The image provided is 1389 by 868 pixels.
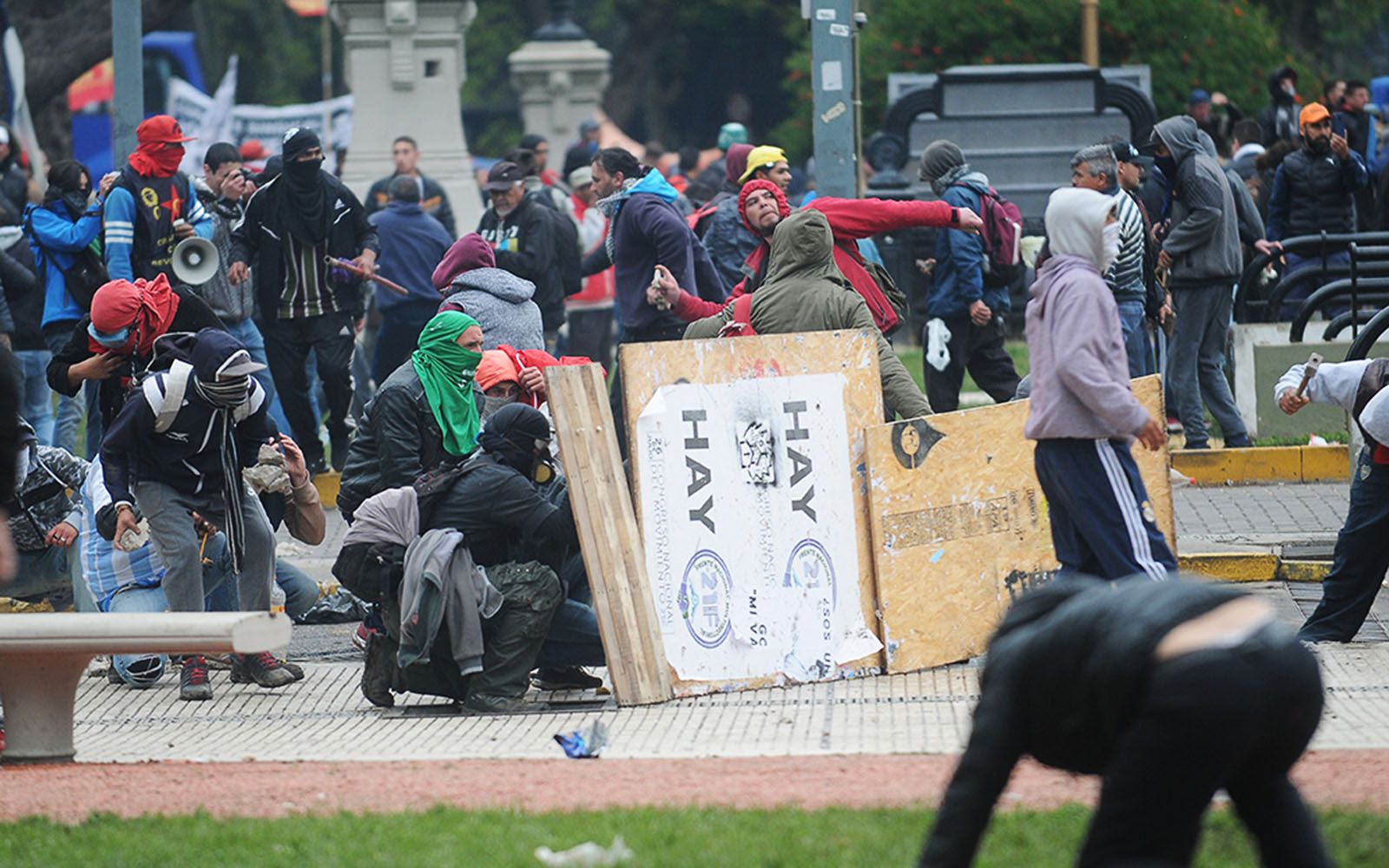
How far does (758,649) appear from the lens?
798cm

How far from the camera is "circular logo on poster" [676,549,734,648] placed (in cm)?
790

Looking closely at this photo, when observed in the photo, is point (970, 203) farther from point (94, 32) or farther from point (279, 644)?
point (94, 32)

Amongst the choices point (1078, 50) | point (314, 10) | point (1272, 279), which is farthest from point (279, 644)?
point (314, 10)

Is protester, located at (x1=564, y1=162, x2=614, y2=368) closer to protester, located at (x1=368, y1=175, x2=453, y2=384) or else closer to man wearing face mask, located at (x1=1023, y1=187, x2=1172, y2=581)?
protester, located at (x1=368, y1=175, x2=453, y2=384)

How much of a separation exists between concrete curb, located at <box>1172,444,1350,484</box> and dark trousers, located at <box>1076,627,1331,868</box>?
8.56 meters

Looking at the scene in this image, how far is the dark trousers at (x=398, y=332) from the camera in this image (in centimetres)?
1376

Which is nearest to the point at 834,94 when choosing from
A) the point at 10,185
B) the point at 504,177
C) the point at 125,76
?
the point at 504,177

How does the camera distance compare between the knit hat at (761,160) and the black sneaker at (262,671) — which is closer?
the black sneaker at (262,671)

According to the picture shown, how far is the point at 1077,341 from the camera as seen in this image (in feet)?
22.5

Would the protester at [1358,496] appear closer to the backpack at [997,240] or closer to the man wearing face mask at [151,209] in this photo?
the backpack at [997,240]

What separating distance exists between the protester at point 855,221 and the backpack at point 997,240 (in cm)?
206

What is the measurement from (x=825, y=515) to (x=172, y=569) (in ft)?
8.45

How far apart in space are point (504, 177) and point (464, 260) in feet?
6.26

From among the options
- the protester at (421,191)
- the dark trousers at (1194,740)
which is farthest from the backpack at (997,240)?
the dark trousers at (1194,740)
